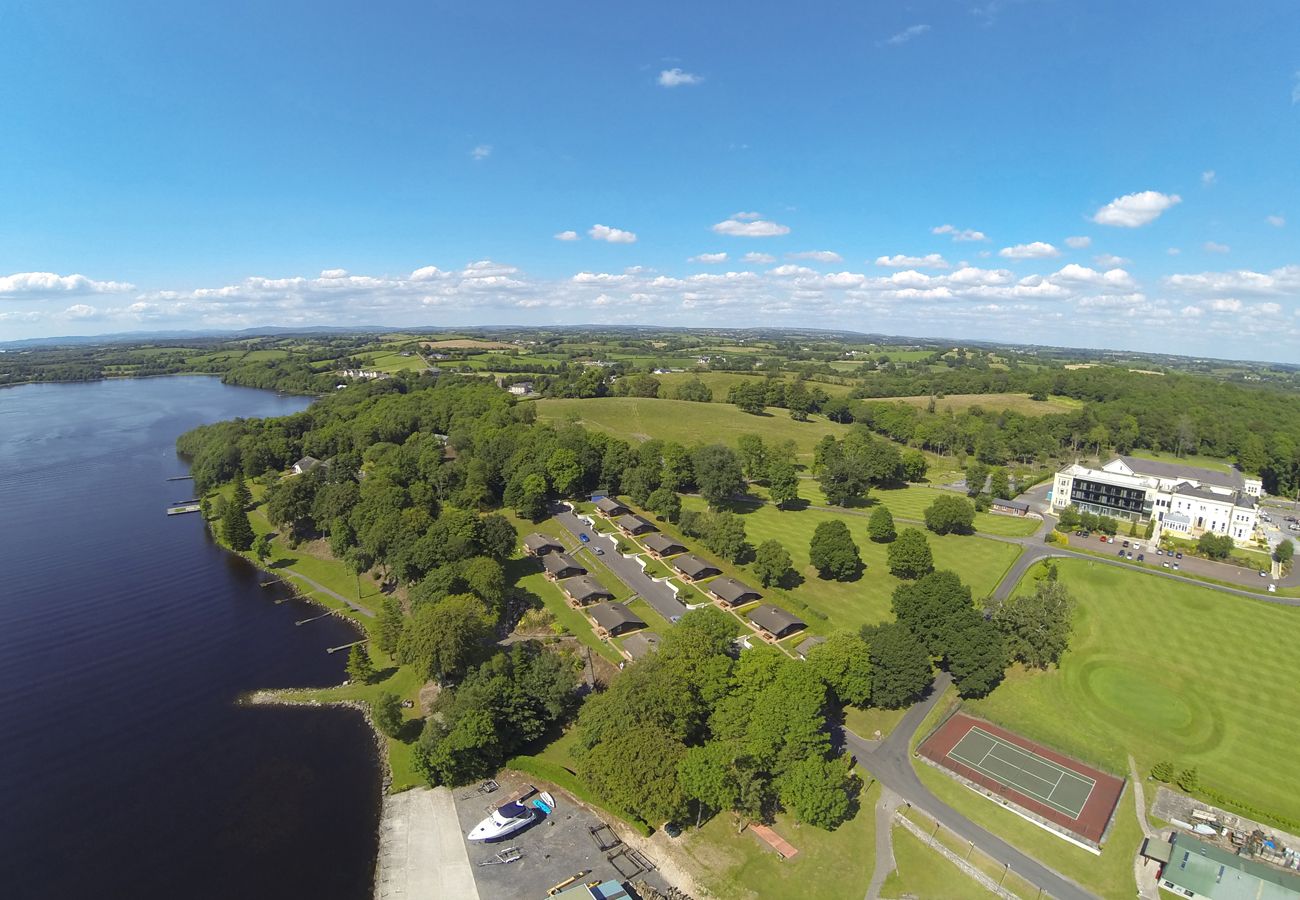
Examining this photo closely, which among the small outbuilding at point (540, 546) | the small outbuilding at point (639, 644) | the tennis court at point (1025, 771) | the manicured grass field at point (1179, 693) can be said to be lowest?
the tennis court at point (1025, 771)

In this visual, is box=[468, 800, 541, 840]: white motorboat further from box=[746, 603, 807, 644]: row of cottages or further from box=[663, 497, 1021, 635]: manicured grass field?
box=[663, 497, 1021, 635]: manicured grass field

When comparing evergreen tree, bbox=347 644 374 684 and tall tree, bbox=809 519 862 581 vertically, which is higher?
tall tree, bbox=809 519 862 581

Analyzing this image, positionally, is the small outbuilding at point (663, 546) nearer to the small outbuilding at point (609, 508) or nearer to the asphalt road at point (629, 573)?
the asphalt road at point (629, 573)

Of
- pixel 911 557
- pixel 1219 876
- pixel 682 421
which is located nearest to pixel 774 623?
pixel 911 557

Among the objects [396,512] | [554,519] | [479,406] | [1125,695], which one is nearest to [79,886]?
[396,512]

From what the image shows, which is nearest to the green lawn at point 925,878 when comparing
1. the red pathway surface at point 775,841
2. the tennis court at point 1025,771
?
the red pathway surface at point 775,841

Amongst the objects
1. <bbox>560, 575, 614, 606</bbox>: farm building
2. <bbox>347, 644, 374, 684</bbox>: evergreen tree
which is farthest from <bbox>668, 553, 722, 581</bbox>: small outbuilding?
<bbox>347, 644, 374, 684</bbox>: evergreen tree
